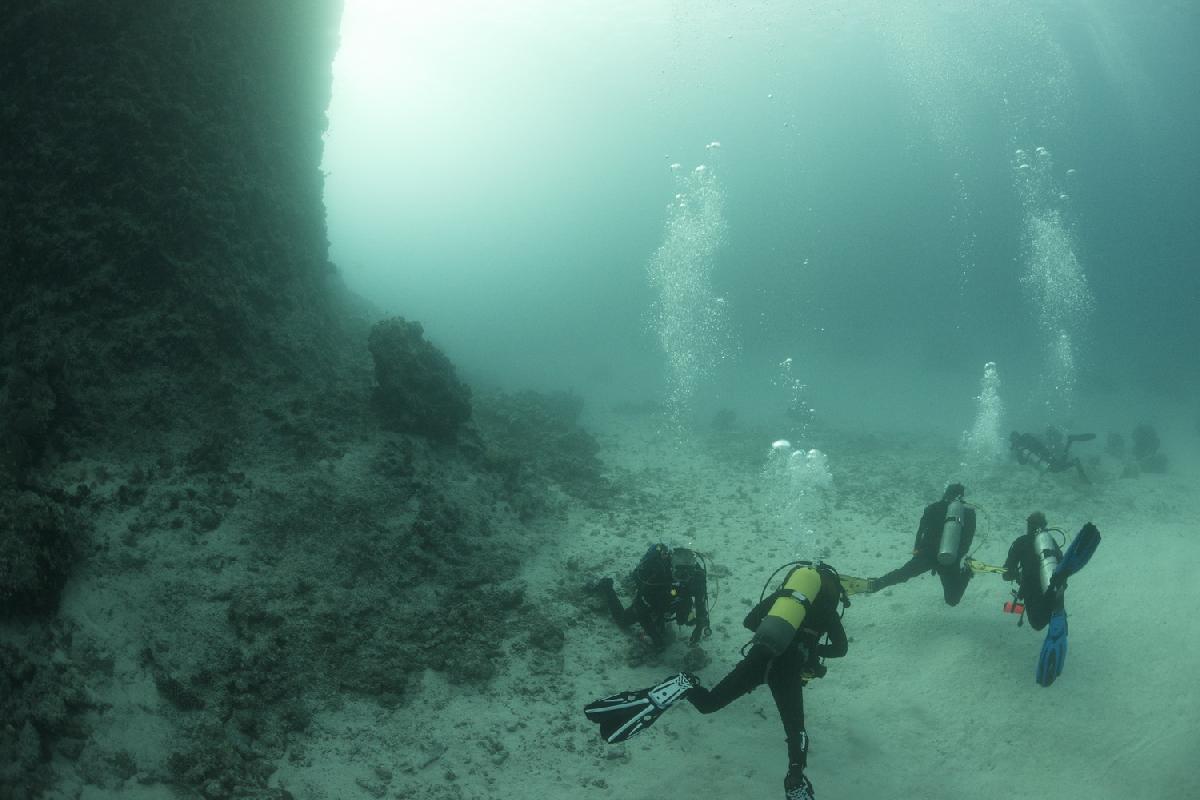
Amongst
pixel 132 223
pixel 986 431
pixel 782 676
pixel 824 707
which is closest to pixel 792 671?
pixel 782 676

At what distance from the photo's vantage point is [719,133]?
8588 cm

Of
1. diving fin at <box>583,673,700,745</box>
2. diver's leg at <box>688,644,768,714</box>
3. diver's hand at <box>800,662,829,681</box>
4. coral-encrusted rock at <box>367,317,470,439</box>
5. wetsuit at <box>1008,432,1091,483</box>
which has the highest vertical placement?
wetsuit at <box>1008,432,1091,483</box>

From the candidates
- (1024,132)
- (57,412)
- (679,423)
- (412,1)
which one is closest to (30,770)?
(57,412)

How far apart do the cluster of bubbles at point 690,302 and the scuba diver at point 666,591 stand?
15.5 m

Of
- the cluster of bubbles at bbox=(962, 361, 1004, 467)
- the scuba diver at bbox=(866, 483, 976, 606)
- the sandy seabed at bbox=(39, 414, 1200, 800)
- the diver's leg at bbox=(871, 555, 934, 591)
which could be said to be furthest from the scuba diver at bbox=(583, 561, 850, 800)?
the cluster of bubbles at bbox=(962, 361, 1004, 467)

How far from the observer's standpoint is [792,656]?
500 cm

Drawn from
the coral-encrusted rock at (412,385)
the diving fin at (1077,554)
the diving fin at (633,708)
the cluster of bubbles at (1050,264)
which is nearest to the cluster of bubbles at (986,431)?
the diving fin at (1077,554)

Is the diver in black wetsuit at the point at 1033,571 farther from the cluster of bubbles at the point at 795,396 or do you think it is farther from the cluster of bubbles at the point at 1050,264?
the cluster of bubbles at the point at 1050,264

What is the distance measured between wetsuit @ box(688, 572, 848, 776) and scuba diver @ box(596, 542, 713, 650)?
1.47 m

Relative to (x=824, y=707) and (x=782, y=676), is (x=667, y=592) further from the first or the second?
(x=824, y=707)

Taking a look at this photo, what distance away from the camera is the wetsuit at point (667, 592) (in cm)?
674

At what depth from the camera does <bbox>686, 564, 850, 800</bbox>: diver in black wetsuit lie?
4.66 meters

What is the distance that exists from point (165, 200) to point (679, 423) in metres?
17.2

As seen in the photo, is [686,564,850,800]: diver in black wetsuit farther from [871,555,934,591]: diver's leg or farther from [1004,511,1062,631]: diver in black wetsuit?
[871,555,934,591]: diver's leg
